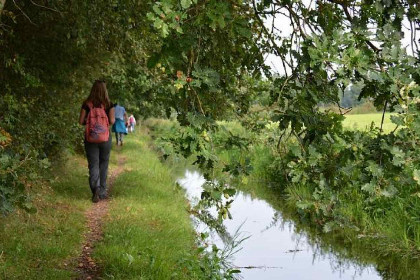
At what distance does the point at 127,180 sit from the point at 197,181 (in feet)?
21.7

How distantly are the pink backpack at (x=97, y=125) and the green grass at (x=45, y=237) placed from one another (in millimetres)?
1062

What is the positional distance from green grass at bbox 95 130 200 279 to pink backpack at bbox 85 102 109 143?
3.70ft

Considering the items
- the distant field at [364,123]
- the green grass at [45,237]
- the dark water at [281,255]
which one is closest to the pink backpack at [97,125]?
the green grass at [45,237]

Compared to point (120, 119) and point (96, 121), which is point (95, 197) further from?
point (120, 119)

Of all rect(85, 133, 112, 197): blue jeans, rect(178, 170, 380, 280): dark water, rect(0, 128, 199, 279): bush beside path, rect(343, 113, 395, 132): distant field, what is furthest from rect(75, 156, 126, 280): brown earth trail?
rect(343, 113, 395, 132): distant field

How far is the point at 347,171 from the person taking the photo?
2.39 metres

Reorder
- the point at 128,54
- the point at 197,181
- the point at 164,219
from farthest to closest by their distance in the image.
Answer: the point at 197,181
the point at 128,54
the point at 164,219

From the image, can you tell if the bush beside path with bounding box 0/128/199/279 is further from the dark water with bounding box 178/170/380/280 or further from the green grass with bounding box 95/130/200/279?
the dark water with bounding box 178/170/380/280

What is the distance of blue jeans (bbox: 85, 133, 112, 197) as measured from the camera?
25.8 ft

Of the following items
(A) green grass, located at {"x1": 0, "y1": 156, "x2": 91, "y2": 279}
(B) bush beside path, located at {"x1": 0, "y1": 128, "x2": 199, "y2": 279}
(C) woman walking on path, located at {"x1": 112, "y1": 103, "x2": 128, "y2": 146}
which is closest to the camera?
(A) green grass, located at {"x1": 0, "y1": 156, "x2": 91, "y2": 279}

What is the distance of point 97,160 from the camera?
7969 mm

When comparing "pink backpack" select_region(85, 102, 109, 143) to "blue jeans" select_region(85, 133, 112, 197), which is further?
"blue jeans" select_region(85, 133, 112, 197)

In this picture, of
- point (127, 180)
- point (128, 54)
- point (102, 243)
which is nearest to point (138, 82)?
point (127, 180)

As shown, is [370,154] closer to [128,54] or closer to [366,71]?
[366,71]
